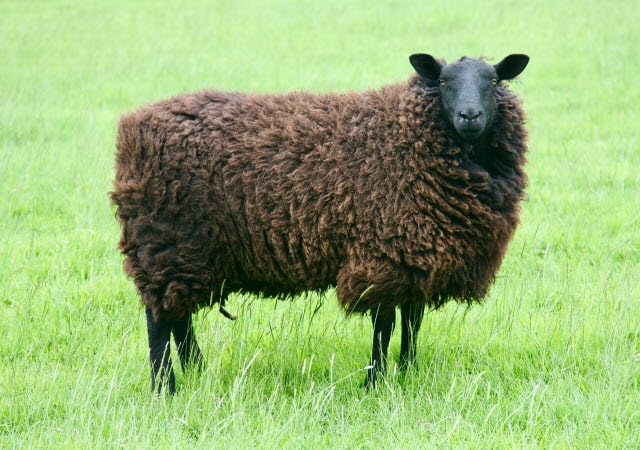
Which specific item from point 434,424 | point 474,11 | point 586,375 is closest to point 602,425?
point 586,375

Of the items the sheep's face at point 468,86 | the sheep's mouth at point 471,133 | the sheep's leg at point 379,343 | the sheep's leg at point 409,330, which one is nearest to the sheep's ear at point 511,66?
the sheep's face at point 468,86

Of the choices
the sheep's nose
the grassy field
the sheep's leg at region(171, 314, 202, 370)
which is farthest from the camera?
the sheep's leg at region(171, 314, 202, 370)

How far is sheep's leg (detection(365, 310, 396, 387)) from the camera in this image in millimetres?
4617

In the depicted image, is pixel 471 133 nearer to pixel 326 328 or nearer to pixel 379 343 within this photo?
pixel 379 343

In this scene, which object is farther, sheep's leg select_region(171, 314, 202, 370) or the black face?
sheep's leg select_region(171, 314, 202, 370)

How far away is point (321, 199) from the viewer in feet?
14.8

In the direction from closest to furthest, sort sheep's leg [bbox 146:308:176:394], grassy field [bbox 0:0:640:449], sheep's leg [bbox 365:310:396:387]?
grassy field [bbox 0:0:640:449] < sheep's leg [bbox 365:310:396:387] < sheep's leg [bbox 146:308:176:394]

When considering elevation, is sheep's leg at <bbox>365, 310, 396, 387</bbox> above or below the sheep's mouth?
below

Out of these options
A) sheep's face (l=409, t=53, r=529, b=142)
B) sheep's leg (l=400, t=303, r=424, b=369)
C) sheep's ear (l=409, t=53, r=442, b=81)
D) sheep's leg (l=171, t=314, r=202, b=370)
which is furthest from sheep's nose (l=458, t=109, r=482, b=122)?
sheep's leg (l=171, t=314, r=202, b=370)

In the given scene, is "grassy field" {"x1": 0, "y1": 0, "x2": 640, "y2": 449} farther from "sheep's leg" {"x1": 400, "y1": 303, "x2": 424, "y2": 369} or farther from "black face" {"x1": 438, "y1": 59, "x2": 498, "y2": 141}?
"black face" {"x1": 438, "y1": 59, "x2": 498, "y2": 141}

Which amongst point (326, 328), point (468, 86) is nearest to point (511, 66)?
point (468, 86)

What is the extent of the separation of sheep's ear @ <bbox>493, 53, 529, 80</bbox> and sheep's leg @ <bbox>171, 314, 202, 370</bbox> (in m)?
2.56

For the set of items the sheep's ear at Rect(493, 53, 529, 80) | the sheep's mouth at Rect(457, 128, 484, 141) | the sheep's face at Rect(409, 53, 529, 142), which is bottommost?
the sheep's mouth at Rect(457, 128, 484, 141)

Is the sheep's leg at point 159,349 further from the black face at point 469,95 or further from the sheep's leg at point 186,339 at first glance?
the black face at point 469,95
